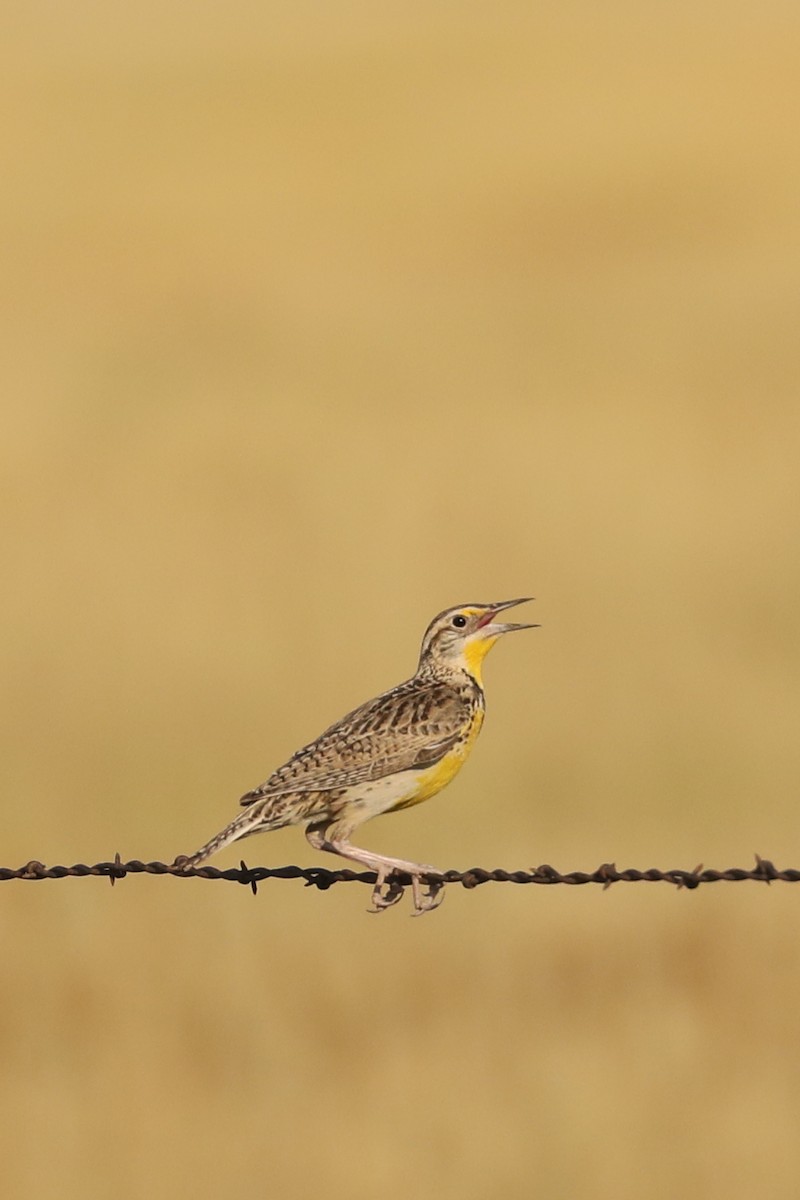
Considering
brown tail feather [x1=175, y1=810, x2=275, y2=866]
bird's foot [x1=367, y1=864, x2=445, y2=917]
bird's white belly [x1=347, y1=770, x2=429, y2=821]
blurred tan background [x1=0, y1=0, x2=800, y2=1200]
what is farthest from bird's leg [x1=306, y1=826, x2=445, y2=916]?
blurred tan background [x1=0, y1=0, x2=800, y2=1200]

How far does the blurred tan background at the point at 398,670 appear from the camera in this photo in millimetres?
10320

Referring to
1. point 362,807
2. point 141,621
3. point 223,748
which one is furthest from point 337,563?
point 362,807

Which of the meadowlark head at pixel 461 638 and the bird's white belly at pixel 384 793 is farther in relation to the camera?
the meadowlark head at pixel 461 638

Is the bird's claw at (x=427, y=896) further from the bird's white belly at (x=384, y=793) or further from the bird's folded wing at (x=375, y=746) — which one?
the bird's folded wing at (x=375, y=746)

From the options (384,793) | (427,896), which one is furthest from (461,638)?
(427,896)

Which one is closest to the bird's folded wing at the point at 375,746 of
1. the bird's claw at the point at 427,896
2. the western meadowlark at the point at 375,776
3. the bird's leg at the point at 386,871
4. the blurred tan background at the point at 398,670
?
the western meadowlark at the point at 375,776

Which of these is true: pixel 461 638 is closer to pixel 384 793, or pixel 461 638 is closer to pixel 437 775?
pixel 437 775

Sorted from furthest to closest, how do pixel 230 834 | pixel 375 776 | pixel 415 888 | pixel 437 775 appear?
pixel 437 775, pixel 375 776, pixel 415 888, pixel 230 834

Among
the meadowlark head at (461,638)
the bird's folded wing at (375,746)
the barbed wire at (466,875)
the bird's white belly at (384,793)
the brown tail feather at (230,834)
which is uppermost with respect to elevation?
the meadowlark head at (461,638)

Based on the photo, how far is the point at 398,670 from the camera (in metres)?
16.9

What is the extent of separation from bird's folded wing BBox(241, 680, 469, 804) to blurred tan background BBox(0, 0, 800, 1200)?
3.45 metres

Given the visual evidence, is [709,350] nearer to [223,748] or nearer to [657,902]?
[223,748]

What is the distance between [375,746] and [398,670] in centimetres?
986

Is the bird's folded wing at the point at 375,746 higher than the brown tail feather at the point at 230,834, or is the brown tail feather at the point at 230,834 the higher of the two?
the bird's folded wing at the point at 375,746
